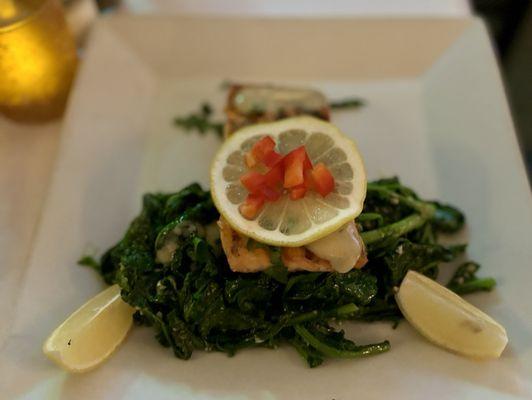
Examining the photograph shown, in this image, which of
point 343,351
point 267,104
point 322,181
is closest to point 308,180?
point 322,181

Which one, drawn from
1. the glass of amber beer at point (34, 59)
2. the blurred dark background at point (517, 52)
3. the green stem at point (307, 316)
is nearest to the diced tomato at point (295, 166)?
the green stem at point (307, 316)

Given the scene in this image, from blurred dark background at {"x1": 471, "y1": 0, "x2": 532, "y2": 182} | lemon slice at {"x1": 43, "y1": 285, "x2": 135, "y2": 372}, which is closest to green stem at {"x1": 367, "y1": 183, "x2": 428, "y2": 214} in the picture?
lemon slice at {"x1": 43, "y1": 285, "x2": 135, "y2": 372}

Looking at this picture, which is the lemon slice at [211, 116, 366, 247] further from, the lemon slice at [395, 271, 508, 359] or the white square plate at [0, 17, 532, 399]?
the white square plate at [0, 17, 532, 399]

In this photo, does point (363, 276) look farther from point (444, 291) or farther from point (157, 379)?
point (157, 379)

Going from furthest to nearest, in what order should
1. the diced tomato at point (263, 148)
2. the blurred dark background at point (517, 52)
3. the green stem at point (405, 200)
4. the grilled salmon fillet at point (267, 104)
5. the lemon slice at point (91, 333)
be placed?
the blurred dark background at point (517, 52) → the grilled salmon fillet at point (267, 104) → the green stem at point (405, 200) → the diced tomato at point (263, 148) → the lemon slice at point (91, 333)

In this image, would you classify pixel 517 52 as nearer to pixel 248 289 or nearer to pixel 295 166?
pixel 295 166

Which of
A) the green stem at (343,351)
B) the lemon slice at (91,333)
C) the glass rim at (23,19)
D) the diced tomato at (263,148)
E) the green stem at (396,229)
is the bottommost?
the green stem at (343,351)

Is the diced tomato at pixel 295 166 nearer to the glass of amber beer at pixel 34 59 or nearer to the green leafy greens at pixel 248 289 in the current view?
the green leafy greens at pixel 248 289
